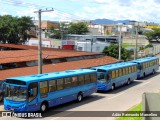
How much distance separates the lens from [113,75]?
32500 mm

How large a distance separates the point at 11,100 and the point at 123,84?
1886 centimetres

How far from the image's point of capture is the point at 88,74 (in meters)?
27.1

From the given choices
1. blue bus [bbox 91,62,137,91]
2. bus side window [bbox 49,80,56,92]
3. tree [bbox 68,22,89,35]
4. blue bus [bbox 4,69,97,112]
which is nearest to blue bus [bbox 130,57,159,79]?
blue bus [bbox 91,62,137,91]

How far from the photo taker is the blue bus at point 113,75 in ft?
102

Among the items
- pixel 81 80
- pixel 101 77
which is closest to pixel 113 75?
pixel 101 77

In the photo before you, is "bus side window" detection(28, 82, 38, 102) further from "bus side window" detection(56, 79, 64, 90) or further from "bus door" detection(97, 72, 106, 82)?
"bus door" detection(97, 72, 106, 82)

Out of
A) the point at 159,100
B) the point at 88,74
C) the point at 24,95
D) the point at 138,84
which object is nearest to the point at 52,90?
the point at 24,95

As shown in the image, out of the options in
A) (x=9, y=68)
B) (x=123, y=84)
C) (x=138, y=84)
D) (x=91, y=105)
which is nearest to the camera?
(x=91, y=105)

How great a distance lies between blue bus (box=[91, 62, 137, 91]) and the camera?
102 feet

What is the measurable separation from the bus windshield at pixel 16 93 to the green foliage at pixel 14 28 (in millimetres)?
58715

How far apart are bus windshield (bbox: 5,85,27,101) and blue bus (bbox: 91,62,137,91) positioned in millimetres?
12690

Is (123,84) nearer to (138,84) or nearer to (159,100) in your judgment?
(138,84)

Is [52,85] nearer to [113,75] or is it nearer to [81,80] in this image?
[81,80]

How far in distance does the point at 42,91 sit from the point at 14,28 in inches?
2430
